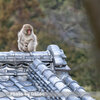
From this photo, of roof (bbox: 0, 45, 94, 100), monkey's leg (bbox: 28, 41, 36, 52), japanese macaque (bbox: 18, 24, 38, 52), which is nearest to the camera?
roof (bbox: 0, 45, 94, 100)

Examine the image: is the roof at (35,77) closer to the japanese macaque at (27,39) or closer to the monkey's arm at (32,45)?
the monkey's arm at (32,45)

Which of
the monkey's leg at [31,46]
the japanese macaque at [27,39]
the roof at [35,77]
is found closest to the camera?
the roof at [35,77]

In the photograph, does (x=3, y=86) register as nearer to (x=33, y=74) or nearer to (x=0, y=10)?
(x=33, y=74)

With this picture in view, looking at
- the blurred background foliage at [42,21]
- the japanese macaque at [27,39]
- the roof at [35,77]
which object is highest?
the blurred background foliage at [42,21]

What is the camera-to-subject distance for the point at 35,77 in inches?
292

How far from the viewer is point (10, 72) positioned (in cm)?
772

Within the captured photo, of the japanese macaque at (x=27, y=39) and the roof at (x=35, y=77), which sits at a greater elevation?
the japanese macaque at (x=27, y=39)

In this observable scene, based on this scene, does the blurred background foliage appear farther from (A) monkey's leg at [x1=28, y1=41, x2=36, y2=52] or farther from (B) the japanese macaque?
(A) monkey's leg at [x1=28, y1=41, x2=36, y2=52]

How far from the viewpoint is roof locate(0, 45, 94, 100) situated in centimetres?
653

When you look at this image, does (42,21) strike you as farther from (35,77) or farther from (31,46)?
(35,77)

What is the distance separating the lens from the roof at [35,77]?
6.53 metres

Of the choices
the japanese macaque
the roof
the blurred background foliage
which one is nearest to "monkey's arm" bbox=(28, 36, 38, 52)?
the japanese macaque

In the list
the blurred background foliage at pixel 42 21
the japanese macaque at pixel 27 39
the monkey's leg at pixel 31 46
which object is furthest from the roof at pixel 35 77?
the blurred background foliage at pixel 42 21

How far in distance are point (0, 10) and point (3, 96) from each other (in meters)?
23.7
